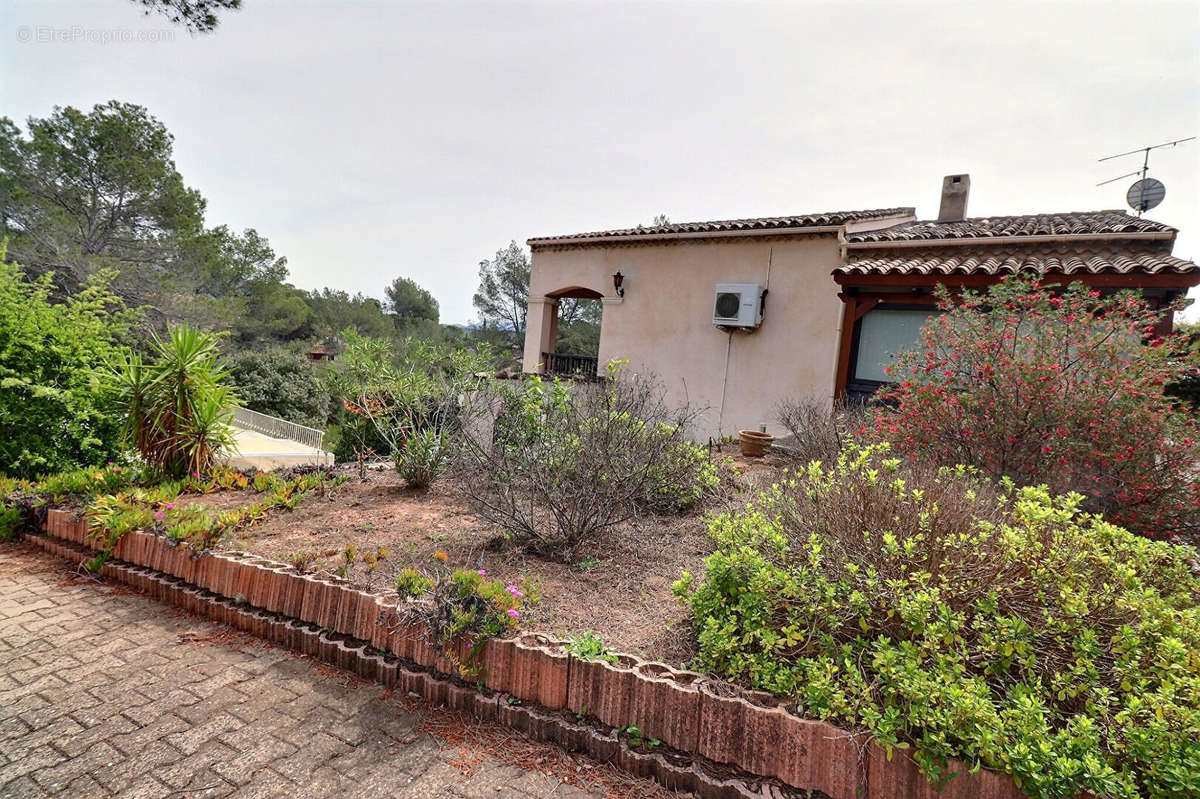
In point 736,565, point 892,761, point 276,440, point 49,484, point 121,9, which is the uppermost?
point 121,9

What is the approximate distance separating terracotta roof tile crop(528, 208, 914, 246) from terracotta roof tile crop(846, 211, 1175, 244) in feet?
1.01

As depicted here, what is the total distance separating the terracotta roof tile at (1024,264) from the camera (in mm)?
6148

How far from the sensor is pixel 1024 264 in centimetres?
701

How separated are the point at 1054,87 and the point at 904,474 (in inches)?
286

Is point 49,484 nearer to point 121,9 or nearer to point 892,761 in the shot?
point 121,9

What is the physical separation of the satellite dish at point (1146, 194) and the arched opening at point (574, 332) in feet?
31.0

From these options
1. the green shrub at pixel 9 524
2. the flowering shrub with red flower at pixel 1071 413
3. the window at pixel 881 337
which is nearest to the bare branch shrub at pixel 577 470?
the flowering shrub with red flower at pixel 1071 413

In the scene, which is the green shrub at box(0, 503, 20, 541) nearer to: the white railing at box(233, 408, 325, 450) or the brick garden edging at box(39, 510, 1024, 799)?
the brick garden edging at box(39, 510, 1024, 799)

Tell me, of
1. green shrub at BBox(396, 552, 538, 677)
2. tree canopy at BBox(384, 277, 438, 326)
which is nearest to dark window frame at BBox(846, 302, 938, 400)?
green shrub at BBox(396, 552, 538, 677)

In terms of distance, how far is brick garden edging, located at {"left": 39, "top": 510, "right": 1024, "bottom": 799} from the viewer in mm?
1817

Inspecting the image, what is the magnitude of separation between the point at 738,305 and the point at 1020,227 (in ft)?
14.0

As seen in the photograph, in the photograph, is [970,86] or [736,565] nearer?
[736,565]

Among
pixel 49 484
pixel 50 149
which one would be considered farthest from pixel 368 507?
pixel 50 149

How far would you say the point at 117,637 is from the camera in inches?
123
